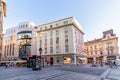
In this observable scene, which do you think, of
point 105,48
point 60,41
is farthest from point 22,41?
point 105,48

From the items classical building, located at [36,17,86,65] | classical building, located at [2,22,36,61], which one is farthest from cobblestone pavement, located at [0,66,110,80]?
classical building, located at [2,22,36,61]

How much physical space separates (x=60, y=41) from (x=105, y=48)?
2502cm

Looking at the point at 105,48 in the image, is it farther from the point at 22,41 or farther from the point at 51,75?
the point at 51,75

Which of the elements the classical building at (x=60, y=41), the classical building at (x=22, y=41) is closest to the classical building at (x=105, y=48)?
the classical building at (x=60, y=41)

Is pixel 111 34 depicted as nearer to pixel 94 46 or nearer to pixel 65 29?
pixel 94 46

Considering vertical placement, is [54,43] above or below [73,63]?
above

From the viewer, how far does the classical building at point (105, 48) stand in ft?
186

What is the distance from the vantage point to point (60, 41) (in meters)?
45.2

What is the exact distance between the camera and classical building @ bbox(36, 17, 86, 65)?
42.7 meters

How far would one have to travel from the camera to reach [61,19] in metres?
46.8

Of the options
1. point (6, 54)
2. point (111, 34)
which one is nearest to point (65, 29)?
point (111, 34)

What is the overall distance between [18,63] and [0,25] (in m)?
16.6

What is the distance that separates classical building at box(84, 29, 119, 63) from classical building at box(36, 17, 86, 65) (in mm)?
17854

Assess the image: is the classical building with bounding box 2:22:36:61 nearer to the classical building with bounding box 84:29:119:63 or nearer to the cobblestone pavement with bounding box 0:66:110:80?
the classical building with bounding box 84:29:119:63
